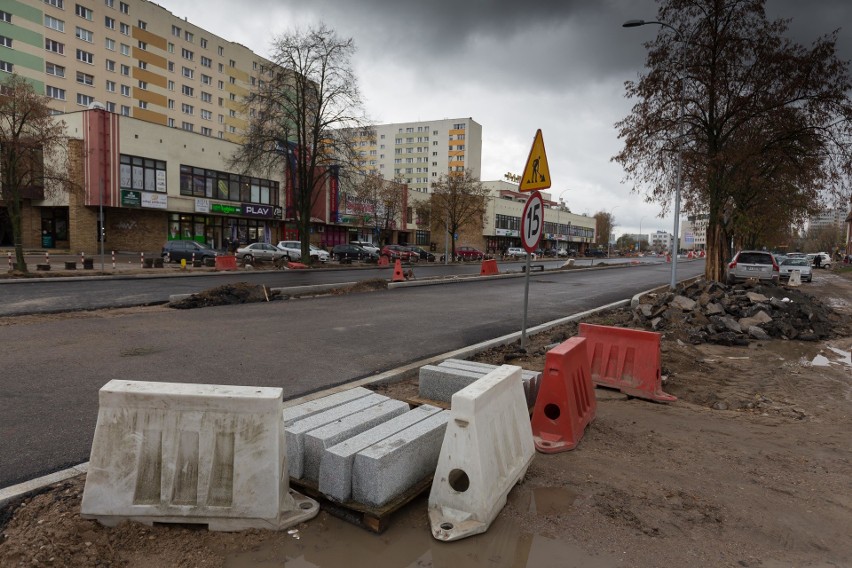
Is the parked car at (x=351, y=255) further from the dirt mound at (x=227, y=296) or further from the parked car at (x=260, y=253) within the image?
the dirt mound at (x=227, y=296)

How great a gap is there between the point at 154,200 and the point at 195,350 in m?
36.1

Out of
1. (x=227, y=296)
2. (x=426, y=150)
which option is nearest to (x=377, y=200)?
Result: (x=227, y=296)

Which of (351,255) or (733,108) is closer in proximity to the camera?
(733,108)

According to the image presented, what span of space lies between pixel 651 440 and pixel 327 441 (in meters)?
3.01

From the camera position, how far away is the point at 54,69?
49.4 meters

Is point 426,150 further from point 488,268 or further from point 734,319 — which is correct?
point 734,319

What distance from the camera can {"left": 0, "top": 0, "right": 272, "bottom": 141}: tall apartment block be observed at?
155 ft

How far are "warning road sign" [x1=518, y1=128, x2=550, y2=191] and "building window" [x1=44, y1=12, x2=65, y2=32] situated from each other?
199ft

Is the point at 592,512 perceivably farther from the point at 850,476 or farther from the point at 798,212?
the point at 798,212

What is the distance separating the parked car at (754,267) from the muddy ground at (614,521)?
18.2 meters

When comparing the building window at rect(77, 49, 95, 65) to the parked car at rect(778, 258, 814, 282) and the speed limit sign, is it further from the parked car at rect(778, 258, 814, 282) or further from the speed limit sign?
the parked car at rect(778, 258, 814, 282)

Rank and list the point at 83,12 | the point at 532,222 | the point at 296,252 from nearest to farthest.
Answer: the point at 532,222, the point at 296,252, the point at 83,12

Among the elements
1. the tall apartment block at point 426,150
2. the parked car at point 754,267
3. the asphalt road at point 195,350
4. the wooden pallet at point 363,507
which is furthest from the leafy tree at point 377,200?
the tall apartment block at point 426,150

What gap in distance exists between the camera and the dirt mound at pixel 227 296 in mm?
12492
